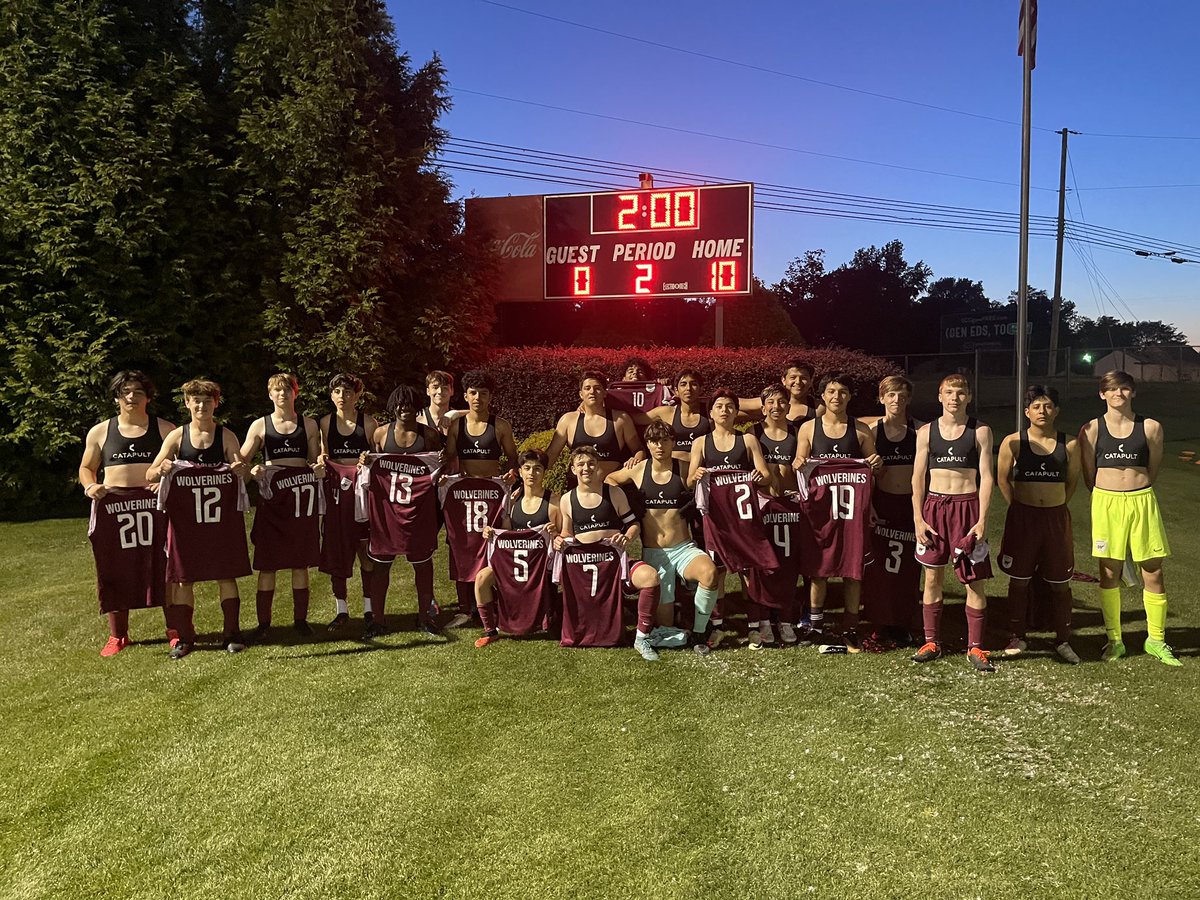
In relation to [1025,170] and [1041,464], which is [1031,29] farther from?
[1041,464]

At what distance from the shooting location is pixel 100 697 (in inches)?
219

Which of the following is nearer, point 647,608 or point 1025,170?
point 647,608

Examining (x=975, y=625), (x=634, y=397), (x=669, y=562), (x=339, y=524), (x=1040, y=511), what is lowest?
(x=975, y=625)

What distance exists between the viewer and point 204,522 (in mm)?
6285

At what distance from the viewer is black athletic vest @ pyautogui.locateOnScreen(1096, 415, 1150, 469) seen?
231 inches

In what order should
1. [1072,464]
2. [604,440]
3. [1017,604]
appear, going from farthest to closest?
[604,440] → [1017,604] → [1072,464]

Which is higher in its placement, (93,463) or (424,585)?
(93,463)

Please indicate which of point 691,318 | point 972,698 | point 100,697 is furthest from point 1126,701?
point 691,318

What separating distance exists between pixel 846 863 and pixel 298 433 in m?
5.07

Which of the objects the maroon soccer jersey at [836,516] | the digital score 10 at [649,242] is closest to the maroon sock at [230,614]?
the maroon soccer jersey at [836,516]

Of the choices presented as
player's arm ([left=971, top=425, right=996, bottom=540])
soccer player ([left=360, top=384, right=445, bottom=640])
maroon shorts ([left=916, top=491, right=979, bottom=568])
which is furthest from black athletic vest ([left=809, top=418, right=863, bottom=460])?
soccer player ([left=360, top=384, right=445, bottom=640])

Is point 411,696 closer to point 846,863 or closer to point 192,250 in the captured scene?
point 846,863

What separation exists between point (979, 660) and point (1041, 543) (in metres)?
1.02

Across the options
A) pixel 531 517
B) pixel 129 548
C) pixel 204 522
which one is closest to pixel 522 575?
pixel 531 517
